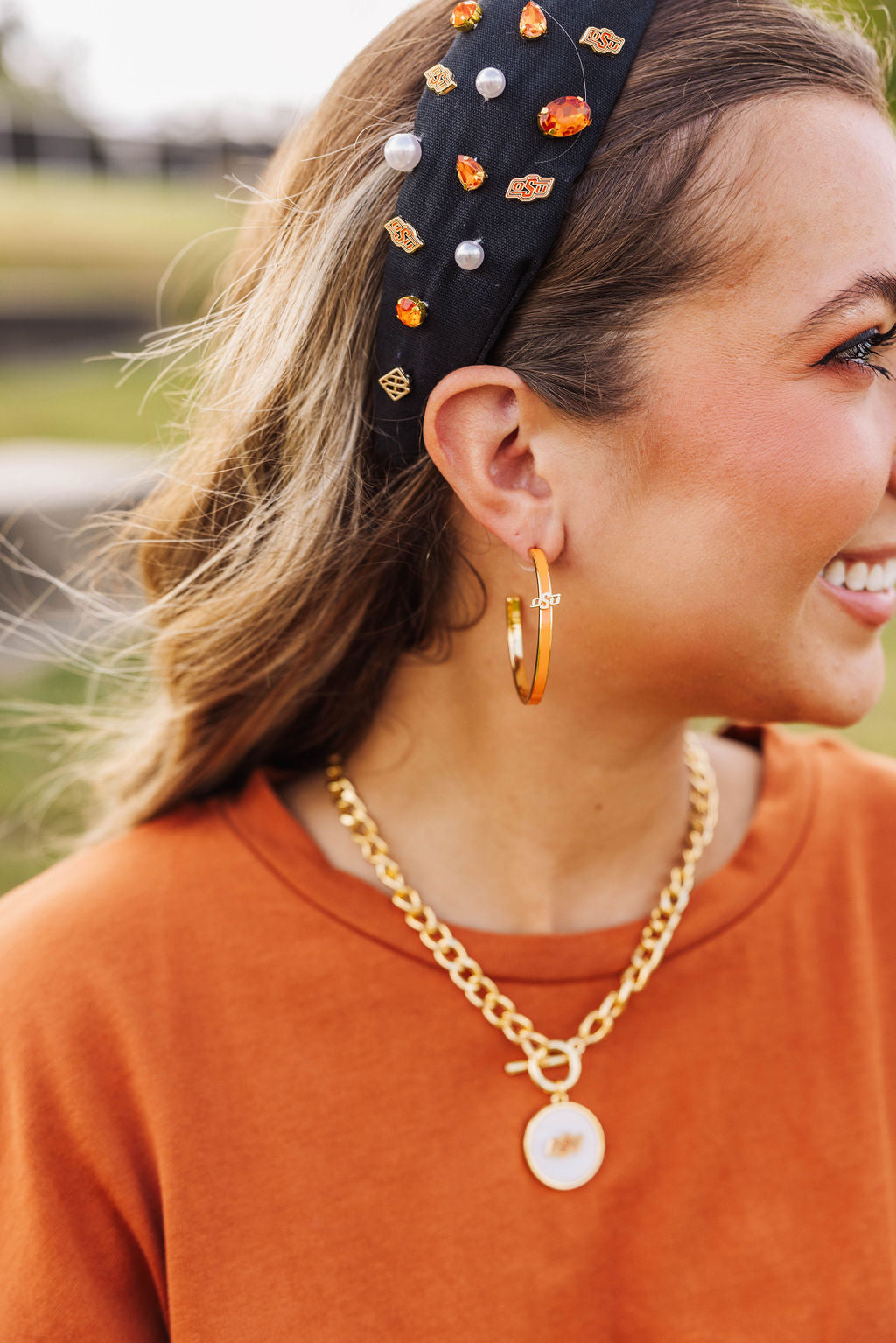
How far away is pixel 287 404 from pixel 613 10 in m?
0.60

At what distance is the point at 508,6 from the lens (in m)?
1.31

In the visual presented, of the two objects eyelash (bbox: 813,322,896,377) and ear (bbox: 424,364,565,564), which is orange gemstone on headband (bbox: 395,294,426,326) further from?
eyelash (bbox: 813,322,896,377)

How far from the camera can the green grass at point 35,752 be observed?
3.66 m

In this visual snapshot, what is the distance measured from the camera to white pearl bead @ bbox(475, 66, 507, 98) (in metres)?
1.28

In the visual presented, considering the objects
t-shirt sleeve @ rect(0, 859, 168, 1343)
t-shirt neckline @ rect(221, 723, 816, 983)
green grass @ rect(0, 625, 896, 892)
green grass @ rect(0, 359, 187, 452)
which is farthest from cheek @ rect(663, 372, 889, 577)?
green grass @ rect(0, 359, 187, 452)

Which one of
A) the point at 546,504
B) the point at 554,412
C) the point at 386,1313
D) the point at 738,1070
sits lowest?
the point at 386,1313

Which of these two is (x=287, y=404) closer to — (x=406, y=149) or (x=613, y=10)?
(x=406, y=149)

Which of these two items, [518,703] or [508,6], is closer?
[508,6]

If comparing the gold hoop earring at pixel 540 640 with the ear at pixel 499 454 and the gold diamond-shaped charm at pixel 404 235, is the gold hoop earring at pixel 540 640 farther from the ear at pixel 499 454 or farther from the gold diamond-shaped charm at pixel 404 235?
the gold diamond-shaped charm at pixel 404 235

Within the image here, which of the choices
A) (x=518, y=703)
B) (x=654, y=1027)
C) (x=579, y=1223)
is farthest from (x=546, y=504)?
(x=579, y=1223)

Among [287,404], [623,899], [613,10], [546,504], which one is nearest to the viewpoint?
[613,10]

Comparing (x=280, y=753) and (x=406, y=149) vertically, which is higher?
(x=406, y=149)

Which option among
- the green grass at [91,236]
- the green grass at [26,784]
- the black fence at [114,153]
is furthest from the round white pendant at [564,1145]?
the black fence at [114,153]

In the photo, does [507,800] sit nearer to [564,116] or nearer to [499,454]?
[499,454]
